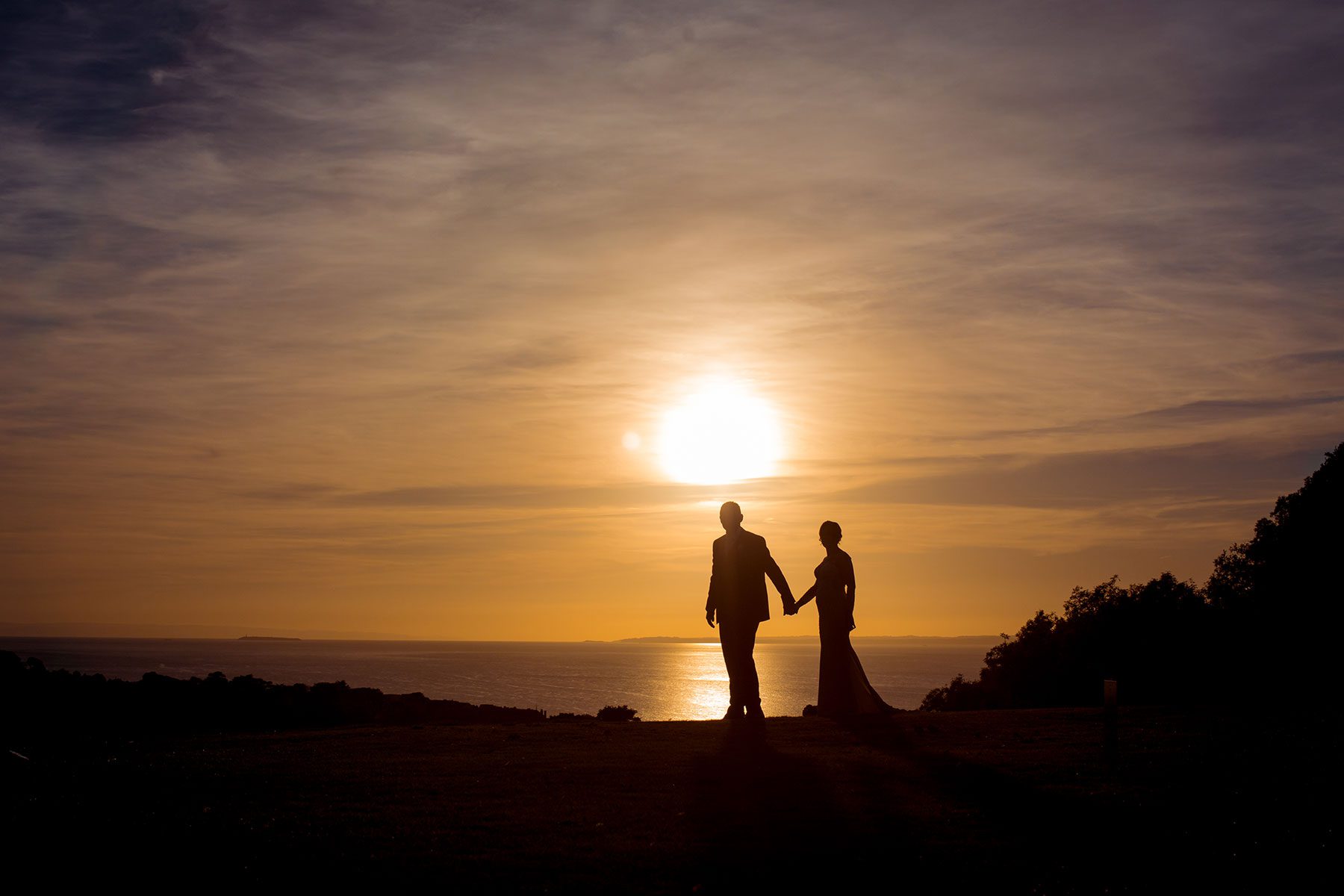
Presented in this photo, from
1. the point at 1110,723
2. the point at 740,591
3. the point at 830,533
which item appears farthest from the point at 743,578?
the point at 1110,723

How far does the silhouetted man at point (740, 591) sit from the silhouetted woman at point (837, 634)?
78.9 inches

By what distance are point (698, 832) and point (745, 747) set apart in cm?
447

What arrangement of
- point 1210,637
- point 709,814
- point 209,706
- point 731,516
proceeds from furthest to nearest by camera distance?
1. point 1210,637
2. point 209,706
3. point 731,516
4. point 709,814

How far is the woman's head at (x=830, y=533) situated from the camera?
17.1 meters

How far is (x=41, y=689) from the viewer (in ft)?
87.1

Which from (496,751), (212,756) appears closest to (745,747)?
(496,751)

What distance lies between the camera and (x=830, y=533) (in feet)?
56.2

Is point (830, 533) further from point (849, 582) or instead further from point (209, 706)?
point (209, 706)

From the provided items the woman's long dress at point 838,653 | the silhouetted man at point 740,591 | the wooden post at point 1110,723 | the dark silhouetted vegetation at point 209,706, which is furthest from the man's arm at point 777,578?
the dark silhouetted vegetation at point 209,706

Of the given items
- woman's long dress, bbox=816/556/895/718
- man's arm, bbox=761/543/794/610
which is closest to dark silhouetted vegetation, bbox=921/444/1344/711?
woman's long dress, bbox=816/556/895/718

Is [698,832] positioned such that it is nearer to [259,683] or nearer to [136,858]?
[136,858]

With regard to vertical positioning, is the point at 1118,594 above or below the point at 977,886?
above

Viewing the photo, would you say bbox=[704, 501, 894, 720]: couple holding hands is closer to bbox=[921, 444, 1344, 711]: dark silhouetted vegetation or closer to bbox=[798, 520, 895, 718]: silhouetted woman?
bbox=[798, 520, 895, 718]: silhouetted woman

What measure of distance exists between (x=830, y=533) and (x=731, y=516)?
2530 mm
